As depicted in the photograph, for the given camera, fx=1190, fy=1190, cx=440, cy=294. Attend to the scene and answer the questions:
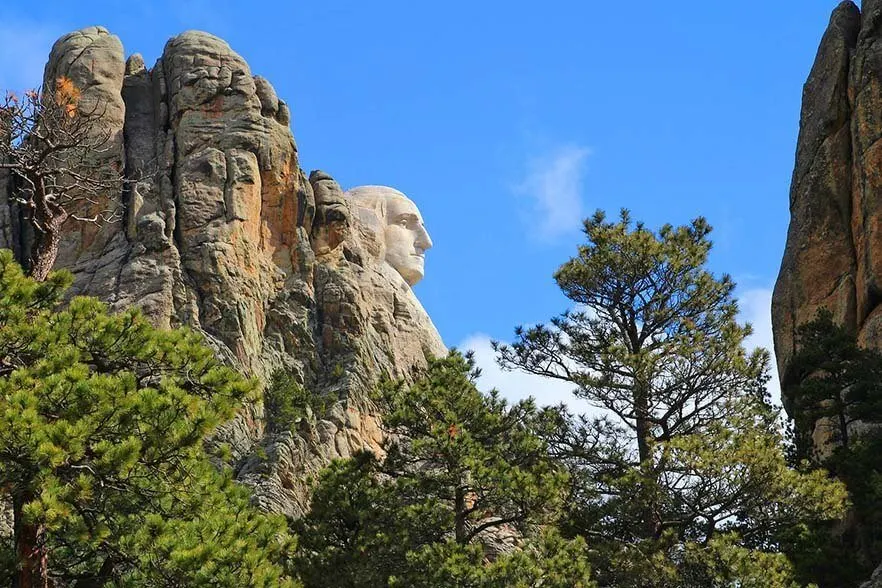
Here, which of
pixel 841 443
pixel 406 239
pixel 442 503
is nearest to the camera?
pixel 442 503

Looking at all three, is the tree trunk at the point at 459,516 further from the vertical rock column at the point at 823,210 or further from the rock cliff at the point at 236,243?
the vertical rock column at the point at 823,210

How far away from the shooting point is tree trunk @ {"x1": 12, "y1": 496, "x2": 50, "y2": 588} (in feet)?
48.7

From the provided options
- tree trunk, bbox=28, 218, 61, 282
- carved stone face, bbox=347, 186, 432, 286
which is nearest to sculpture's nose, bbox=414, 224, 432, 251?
carved stone face, bbox=347, 186, 432, 286

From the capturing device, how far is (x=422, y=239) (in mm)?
48844

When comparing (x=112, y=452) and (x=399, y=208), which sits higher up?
(x=399, y=208)

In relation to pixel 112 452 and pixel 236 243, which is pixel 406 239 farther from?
pixel 112 452

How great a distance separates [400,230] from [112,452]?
34816mm

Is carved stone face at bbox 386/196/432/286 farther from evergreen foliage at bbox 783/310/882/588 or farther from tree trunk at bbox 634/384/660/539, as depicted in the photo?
tree trunk at bbox 634/384/660/539

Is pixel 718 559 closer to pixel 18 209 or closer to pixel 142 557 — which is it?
pixel 142 557

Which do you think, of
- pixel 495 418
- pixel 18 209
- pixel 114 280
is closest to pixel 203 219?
pixel 114 280

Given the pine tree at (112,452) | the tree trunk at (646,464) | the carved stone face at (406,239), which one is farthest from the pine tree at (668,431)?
the carved stone face at (406,239)

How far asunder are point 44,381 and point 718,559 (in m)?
12.0

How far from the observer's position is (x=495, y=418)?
24.8m

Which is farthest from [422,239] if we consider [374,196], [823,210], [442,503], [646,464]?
[646,464]
